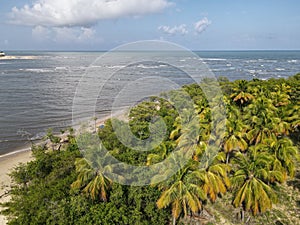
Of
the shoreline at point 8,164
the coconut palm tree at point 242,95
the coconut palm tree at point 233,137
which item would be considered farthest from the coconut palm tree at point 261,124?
the shoreline at point 8,164

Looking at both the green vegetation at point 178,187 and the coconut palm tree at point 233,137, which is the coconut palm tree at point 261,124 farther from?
the coconut palm tree at point 233,137

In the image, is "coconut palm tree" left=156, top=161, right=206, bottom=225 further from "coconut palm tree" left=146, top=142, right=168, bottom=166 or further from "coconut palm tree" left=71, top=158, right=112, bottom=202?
"coconut palm tree" left=71, top=158, right=112, bottom=202

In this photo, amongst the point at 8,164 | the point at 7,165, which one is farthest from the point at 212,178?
the point at 8,164

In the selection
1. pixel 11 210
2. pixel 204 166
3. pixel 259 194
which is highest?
pixel 204 166

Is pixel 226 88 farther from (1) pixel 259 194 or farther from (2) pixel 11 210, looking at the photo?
(2) pixel 11 210

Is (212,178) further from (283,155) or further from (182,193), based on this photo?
(283,155)

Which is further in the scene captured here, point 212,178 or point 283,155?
point 283,155

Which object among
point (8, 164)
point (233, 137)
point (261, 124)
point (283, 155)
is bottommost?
point (8, 164)

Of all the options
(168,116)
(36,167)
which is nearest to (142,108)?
(168,116)

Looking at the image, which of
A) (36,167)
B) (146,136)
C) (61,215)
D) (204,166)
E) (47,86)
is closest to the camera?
(61,215)
